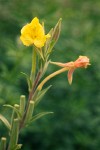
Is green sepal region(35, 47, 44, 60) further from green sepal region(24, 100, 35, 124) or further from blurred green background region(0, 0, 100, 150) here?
blurred green background region(0, 0, 100, 150)

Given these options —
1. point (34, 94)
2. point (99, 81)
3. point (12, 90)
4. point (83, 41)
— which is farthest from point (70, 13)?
point (34, 94)

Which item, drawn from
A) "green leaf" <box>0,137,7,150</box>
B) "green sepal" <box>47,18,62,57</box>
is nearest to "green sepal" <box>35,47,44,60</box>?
"green sepal" <box>47,18,62,57</box>

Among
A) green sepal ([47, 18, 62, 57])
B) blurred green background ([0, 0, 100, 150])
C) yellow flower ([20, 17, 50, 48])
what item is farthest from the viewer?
blurred green background ([0, 0, 100, 150])

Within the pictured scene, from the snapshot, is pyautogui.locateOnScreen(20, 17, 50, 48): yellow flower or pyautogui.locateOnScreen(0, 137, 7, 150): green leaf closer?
pyautogui.locateOnScreen(20, 17, 50, 48): yellow flower

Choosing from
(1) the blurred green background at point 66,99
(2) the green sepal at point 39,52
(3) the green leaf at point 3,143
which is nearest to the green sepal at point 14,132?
(3) the green leaf at point 3,143

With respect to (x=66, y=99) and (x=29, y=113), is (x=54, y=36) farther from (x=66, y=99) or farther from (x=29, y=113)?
(x=66, y=99)

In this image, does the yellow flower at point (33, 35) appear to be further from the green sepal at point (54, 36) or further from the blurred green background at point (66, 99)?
the blurred green background at point (66, 99)

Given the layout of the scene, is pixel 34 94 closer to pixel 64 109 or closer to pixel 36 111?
pixel 36 111

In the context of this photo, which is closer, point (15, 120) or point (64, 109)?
point (15, 120)
